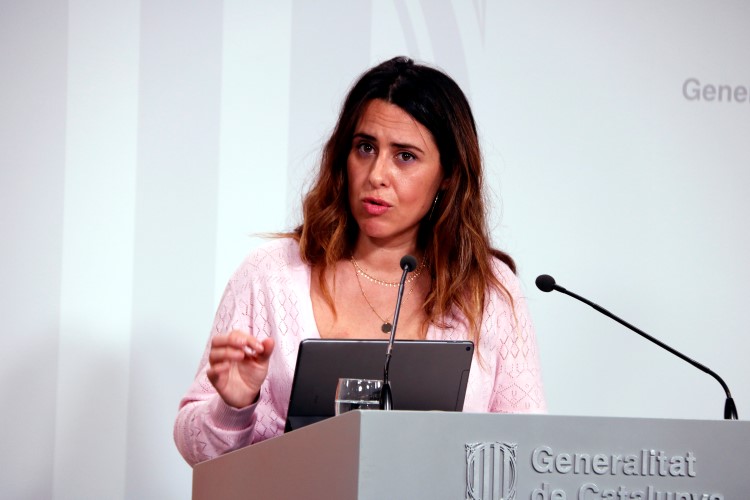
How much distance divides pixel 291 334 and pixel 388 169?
444 mm

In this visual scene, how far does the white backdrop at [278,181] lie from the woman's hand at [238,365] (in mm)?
1000

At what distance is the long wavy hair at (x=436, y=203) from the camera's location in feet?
8.46

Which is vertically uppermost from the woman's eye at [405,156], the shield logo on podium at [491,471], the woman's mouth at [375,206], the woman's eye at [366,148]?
the woman's eye at [366,148]

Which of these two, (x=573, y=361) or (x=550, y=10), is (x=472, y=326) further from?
(x=550, y=10)

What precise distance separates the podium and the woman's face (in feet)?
3.35

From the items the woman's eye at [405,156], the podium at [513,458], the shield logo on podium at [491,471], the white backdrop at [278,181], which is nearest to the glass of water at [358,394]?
the podium at [513,458]

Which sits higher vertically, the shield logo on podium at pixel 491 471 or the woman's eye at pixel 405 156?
the woman's eye at pixel 405 156

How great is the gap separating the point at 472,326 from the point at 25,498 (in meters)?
1.25

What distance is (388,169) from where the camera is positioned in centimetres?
251

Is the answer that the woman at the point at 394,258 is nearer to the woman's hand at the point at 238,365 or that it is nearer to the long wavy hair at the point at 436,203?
the long wavy hair at the point at 436,203

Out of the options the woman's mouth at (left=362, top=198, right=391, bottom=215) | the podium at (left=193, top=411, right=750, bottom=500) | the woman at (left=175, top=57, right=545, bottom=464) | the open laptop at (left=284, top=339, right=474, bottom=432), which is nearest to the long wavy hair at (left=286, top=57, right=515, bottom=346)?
the woman at (left=175, top=57, right=545, bottom=464)

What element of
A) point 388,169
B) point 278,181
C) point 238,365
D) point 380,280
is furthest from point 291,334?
point 278,181

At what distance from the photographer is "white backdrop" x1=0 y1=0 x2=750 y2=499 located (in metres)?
2.82

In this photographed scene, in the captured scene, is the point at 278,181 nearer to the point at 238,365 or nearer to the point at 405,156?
the point at 405,156
